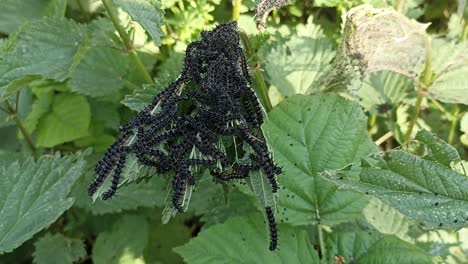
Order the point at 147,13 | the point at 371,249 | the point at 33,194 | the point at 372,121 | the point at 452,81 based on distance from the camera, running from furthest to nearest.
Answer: the point at 372,121 → the point at 452,81 → the point at 33,194 → the point at 371,249 → the point at 147,13

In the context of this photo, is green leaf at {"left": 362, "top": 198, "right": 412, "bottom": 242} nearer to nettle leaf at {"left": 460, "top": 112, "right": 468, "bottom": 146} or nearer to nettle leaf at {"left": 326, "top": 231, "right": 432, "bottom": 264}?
nettle leaf at {"left": 326, "top": 231, "right": 432, "bottom": 264}

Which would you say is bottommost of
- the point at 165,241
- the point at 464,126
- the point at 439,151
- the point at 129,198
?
the point at 165,241

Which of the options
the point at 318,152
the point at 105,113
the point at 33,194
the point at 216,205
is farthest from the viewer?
the point at 105,113

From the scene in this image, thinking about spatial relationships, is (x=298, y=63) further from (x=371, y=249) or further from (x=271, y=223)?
(x=271, y=223)

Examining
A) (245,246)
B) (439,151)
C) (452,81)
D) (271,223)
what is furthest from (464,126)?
(271,223)

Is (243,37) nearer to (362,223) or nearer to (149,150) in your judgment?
(149,150)

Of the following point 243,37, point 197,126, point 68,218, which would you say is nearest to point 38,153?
point 68,218

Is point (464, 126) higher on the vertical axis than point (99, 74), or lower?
lower
